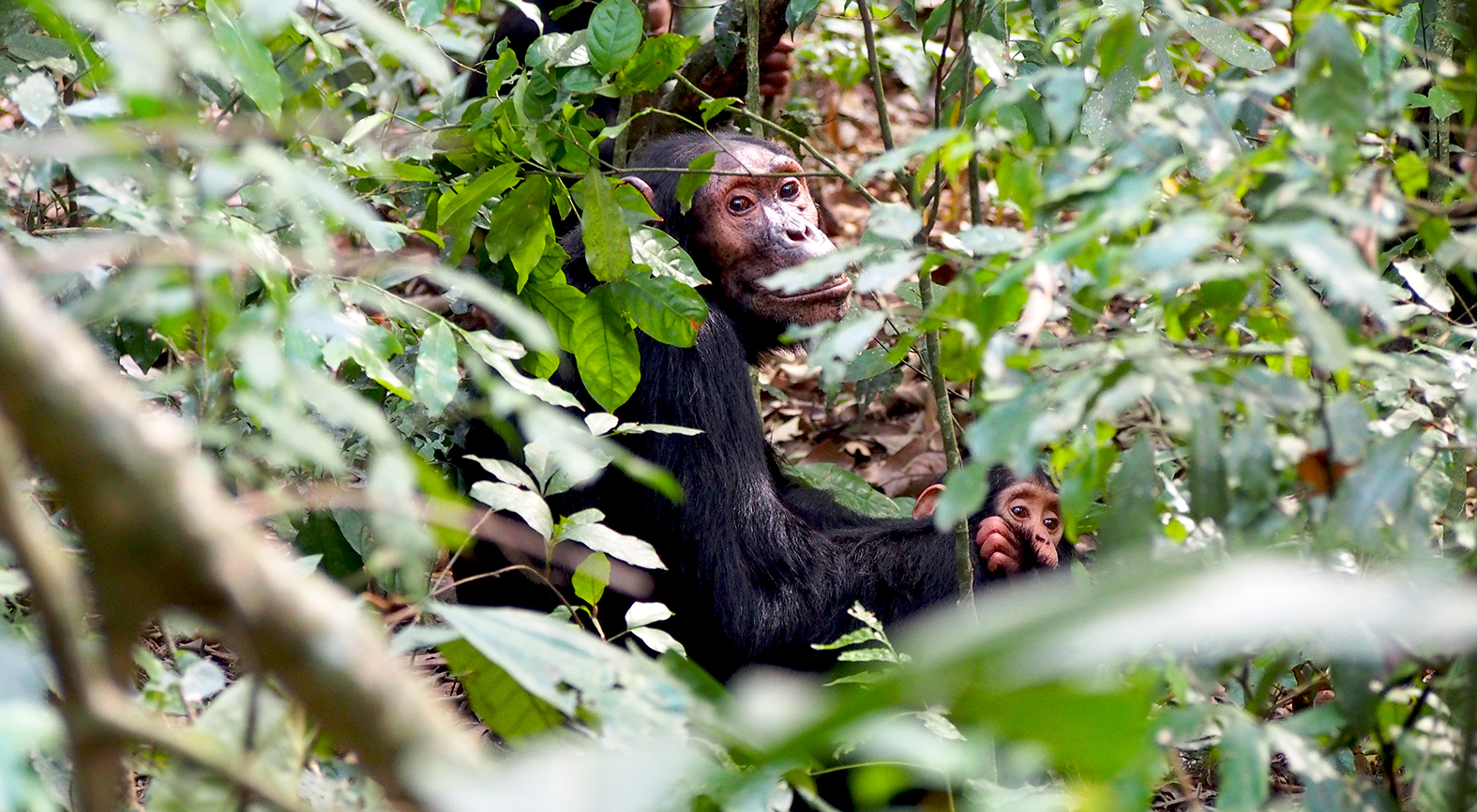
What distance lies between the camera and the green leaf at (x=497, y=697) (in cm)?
157

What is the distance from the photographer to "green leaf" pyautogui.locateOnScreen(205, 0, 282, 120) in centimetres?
162

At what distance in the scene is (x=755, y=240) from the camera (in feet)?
12.7

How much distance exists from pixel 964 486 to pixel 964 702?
0.44 meters

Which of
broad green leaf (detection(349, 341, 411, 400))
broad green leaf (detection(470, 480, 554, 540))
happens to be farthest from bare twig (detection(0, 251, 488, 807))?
broad green leaf (detection(470, 480, 554, 540))

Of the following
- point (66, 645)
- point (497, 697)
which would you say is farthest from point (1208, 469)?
point (66, 645)

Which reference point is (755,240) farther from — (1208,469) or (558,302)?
(1208,469)

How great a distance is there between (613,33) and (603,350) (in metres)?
0.75

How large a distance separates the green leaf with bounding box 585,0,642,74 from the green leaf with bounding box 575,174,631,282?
305 millimetres

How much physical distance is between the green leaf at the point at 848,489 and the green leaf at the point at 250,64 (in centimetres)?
262

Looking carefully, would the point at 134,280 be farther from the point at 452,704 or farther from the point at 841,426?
the point at 841,426

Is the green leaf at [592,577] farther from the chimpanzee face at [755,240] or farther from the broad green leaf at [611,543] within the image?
the chimpanzee face at [755,240]

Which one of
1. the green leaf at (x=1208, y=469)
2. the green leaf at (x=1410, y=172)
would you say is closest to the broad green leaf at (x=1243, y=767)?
the green leaf at (x=1208, y=469)

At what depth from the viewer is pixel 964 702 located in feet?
2.81

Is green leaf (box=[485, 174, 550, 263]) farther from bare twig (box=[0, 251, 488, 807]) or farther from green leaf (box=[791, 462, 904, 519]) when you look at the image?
bare twig (box=[0, 251, 488, 807])
